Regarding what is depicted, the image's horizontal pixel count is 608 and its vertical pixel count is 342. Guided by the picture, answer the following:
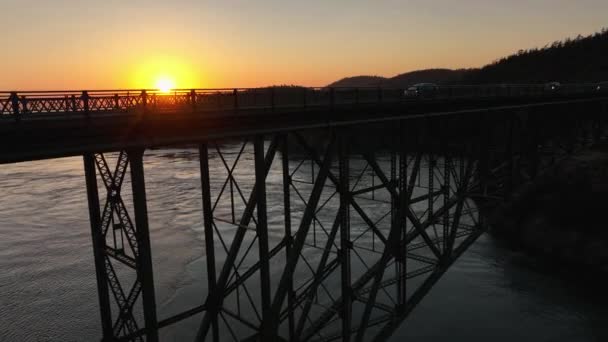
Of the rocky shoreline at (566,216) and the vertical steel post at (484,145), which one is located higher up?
the vertical steel post at (484,145)

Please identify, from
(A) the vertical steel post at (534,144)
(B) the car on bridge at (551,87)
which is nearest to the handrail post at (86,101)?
(A) the vertical steel post at (534,144)

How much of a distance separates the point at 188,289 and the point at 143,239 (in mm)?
22753

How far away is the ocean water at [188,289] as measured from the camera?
24.9 metres

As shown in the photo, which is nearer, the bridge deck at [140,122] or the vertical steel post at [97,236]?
the bridge deck at [140,122]

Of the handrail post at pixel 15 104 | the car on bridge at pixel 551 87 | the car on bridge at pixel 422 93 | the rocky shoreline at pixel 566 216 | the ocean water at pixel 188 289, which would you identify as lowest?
the ocean water at pixel 188 289

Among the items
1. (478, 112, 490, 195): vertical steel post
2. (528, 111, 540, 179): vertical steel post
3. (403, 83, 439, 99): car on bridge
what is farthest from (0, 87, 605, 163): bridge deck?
(528, 111, 540, 179): vertical steel post

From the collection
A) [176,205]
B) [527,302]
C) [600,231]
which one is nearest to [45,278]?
[176,205]

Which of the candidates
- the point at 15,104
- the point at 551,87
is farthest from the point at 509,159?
the point at 15,104

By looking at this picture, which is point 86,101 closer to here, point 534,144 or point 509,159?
point 509,159

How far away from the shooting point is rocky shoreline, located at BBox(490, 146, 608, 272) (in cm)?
3130

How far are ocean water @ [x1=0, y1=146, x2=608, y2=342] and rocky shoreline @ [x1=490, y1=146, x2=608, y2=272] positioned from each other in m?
1.85

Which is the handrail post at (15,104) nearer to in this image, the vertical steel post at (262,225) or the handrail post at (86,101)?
the handrail post at (86,101)

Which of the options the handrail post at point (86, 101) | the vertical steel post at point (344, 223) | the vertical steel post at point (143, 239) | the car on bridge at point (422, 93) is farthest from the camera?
the car on bridge at point (422, 93)

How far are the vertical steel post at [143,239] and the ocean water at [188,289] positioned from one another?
1711 cm
